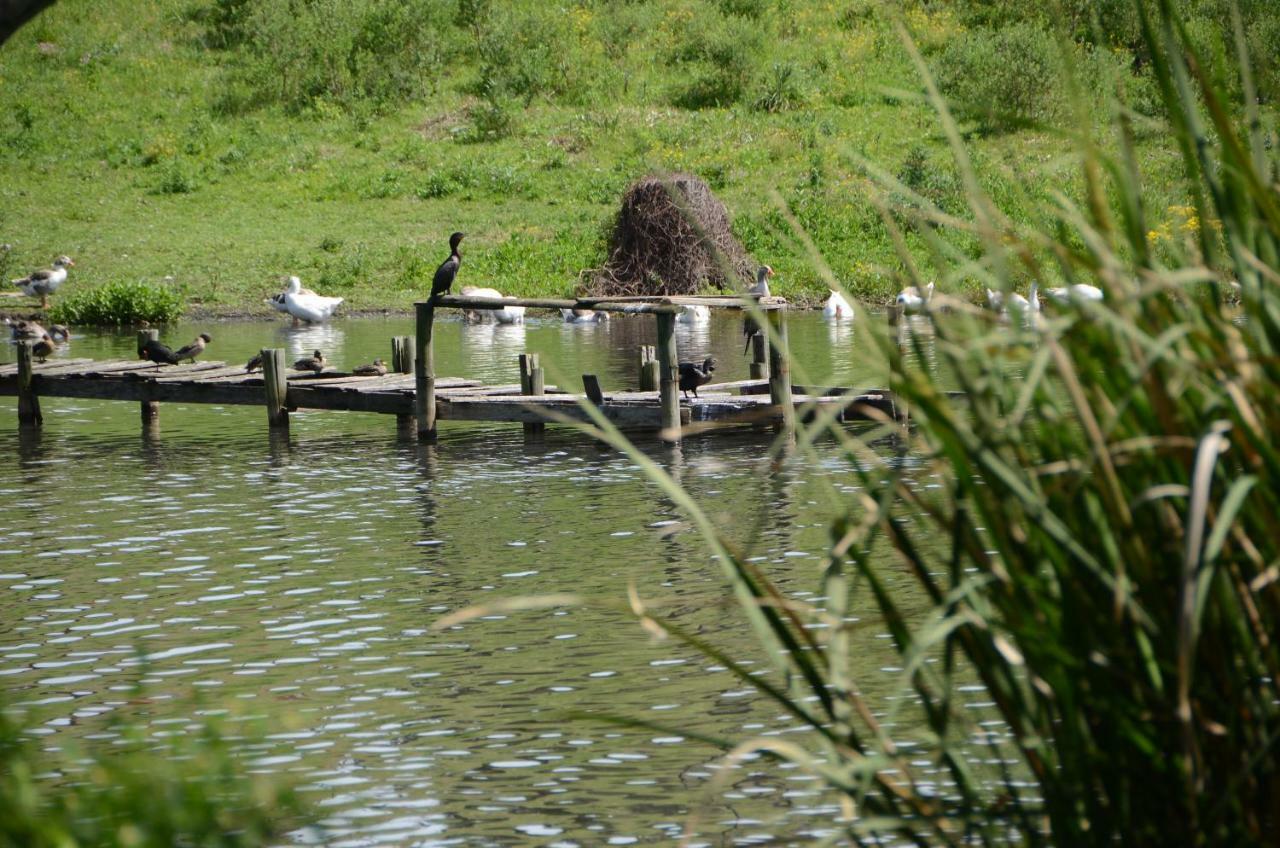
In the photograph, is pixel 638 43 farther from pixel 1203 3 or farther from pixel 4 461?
pixel 4 461

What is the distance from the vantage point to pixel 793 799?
20.4ft

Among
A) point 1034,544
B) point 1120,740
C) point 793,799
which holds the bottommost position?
point 793,799

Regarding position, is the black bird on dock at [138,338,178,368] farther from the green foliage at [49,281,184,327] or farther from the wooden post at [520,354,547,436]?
the green foliage at [49,281,184,327]

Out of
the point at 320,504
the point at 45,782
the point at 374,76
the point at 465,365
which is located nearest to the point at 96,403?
the point at 465,365

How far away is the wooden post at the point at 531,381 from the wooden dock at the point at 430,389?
13 millimetres

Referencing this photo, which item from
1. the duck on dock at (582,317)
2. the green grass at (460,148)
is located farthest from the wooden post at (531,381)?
the green grass at (460,148)

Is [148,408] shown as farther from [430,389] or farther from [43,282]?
[43,282]

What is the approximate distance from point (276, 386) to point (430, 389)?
67.7 inches

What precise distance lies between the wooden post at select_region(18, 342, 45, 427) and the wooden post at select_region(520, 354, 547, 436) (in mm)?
5212

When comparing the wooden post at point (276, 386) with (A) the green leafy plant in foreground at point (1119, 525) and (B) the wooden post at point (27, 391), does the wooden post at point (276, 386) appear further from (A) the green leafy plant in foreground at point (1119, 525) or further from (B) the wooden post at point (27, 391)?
(A) the green leafy plant in foreground at point (1119, 525)

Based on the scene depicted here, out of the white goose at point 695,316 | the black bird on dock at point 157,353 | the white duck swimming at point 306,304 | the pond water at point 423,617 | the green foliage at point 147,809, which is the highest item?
the white duck swimming at point 306,304

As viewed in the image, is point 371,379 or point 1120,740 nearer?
point 1120,740

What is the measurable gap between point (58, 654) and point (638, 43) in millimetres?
41719

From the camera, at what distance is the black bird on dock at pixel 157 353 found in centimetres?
1831
